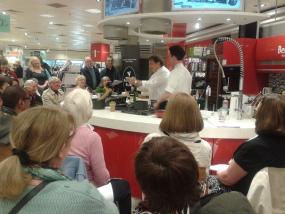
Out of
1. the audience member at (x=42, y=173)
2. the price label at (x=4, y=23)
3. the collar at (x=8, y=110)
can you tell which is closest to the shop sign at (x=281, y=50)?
the collar at (x=8, y=110)

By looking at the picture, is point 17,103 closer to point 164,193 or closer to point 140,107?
point 140,107

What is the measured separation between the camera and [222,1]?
12.7 feet

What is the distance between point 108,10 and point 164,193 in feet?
12.4

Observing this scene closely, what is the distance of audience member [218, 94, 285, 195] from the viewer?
6.82ft

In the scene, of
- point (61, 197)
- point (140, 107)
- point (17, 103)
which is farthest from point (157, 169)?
point (140, 107)

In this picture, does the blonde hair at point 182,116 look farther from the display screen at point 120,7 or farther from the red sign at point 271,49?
the red sign at point 271,49

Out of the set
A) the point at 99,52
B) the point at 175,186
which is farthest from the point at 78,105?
the point at 99,52

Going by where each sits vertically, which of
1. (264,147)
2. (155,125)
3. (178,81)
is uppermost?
(178,81)

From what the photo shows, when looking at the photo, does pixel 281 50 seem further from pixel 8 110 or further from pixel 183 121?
pixel 8 110

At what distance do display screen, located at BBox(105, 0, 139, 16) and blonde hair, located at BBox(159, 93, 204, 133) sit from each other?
2.14 m

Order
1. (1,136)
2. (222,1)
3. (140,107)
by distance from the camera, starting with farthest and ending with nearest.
→ (140,107) → (222,1) → (1,136)

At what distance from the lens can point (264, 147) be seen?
2096 mm

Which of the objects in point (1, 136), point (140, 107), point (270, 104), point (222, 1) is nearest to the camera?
point (270, 104)

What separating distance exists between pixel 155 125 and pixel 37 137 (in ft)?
7.85
